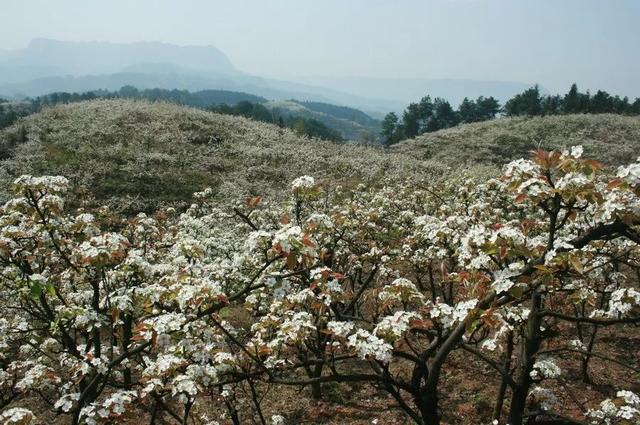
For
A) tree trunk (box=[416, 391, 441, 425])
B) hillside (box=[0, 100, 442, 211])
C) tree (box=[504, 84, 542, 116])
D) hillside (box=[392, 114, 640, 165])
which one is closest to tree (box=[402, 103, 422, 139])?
tree (box=[504, 84, 542, 116])

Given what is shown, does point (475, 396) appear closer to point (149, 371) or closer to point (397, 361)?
point (397, 361)

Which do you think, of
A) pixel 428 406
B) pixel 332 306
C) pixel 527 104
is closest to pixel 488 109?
pixel 527 104

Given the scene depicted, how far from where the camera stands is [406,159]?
53.7 m

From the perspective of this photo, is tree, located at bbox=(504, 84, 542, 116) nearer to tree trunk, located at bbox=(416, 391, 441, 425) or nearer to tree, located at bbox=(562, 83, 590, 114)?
tree, located at bbox=(562, 83, 590, 114)

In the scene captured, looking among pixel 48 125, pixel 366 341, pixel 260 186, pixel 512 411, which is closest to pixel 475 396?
pixel 512 411

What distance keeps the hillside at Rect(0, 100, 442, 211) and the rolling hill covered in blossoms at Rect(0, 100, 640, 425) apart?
5.48ft

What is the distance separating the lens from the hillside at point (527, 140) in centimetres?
6212

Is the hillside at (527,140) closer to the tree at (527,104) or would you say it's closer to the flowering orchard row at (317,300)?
the tree at (527,104)

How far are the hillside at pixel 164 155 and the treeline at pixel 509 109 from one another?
5208 centimetres

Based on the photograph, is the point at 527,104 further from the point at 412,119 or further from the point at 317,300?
the point at 317,300

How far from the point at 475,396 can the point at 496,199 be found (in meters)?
8.99

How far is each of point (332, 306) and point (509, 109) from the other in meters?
109

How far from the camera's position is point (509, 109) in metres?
104

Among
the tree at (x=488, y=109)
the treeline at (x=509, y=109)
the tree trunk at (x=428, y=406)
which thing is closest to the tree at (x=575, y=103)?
the treeline at (x=509, y=109)
